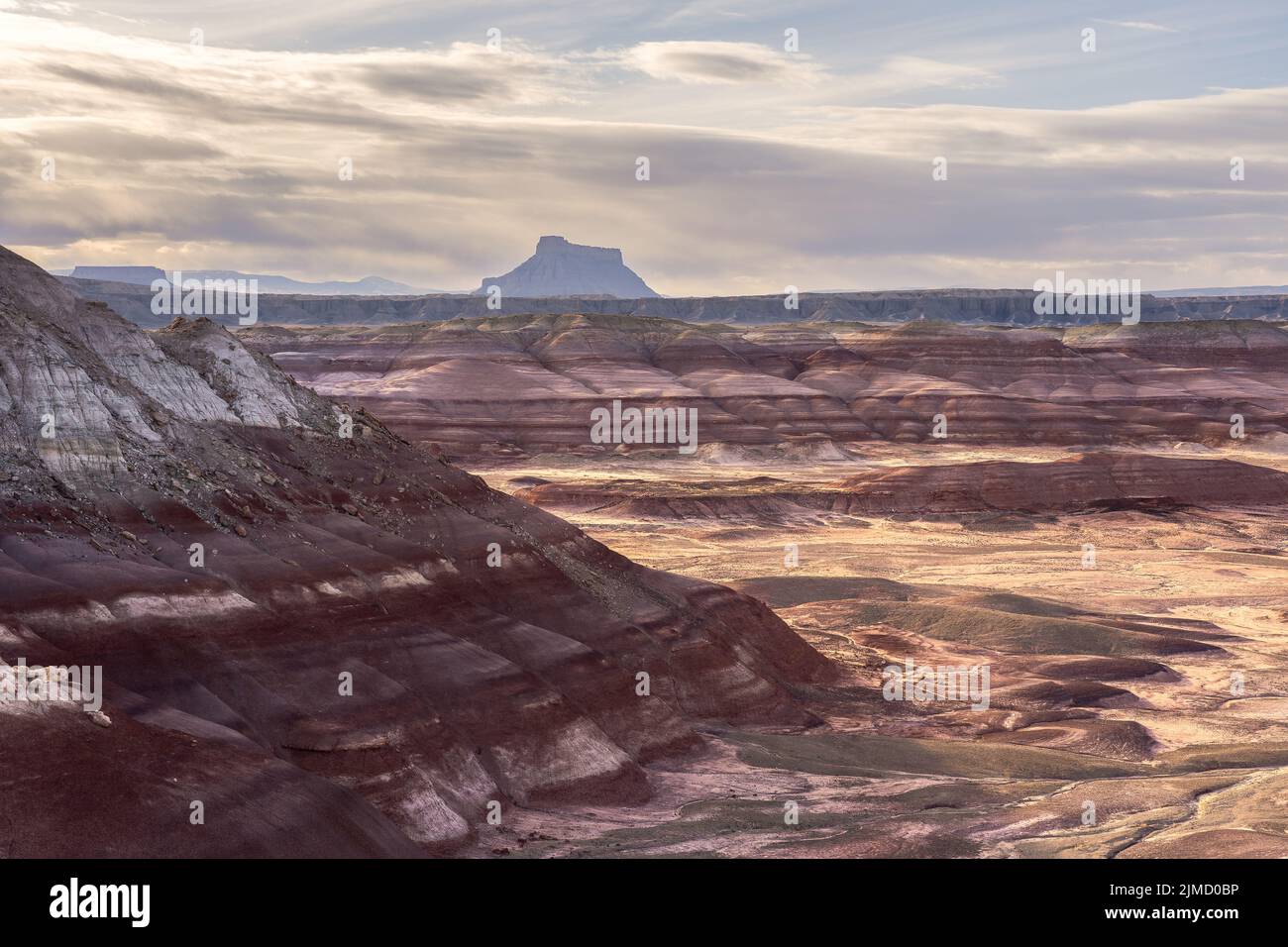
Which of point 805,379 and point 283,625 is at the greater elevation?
point 805,379

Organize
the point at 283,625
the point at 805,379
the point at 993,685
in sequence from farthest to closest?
the point at 805,379 → the point at 993,685 → the point at 283,625

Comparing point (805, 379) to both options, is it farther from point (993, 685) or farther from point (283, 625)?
point (283, 625)

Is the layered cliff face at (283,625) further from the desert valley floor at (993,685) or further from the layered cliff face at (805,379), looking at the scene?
the layered cliff face at (805,379)

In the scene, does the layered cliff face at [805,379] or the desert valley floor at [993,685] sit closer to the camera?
the desert valley floor at [993,685]

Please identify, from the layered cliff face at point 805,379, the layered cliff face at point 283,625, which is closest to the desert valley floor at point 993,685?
the layered cliff face at point 283,625

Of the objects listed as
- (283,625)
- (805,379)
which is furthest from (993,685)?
(805,379)

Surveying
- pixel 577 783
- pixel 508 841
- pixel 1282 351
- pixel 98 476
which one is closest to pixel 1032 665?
pixel 577 783
